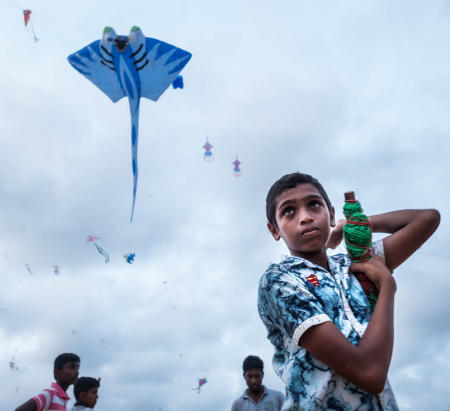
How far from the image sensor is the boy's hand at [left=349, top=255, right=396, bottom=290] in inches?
65.6

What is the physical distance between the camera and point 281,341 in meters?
1.68

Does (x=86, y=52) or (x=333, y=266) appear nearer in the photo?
(x=333, y=266)

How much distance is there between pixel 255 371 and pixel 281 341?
16.4 ft

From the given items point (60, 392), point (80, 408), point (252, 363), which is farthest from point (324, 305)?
point (252, 363)

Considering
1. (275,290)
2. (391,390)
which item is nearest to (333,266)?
(275,290)

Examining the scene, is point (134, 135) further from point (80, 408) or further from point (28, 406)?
point (80, 408)

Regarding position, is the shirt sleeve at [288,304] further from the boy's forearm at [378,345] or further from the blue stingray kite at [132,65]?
the blue stingray kite at [132,65]

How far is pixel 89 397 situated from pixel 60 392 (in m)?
0.65

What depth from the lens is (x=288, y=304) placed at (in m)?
1.54

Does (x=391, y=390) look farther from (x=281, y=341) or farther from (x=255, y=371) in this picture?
(x=255, y=371)

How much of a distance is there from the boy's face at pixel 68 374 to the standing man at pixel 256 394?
7.36 feet

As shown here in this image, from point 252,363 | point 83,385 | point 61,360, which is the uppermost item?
point 252,363

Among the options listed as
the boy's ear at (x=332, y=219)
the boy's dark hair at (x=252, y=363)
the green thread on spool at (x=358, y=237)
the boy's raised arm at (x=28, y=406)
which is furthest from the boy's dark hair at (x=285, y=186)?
the boy's dark hair at (x=252, y=363)

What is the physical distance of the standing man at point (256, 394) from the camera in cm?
581
